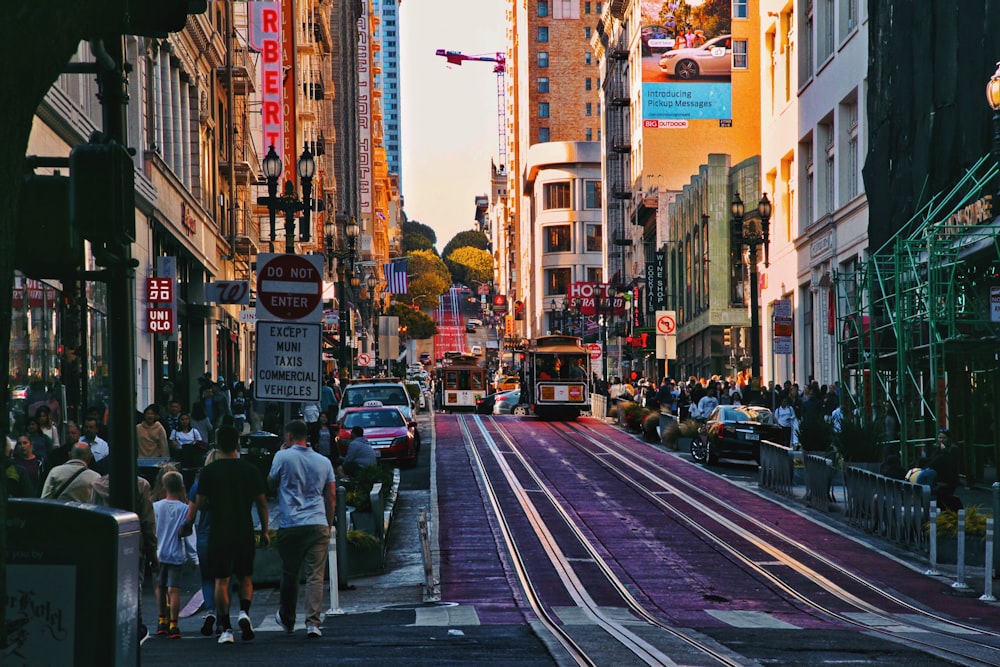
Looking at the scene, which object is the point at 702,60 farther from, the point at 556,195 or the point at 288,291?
the point at 556,195

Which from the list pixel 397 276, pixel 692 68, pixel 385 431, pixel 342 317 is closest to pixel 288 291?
pixel 385 431

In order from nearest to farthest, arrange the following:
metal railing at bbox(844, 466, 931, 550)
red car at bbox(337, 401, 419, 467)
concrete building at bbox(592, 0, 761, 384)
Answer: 1. metal railing at bbox(844, 466, 931, 550)
2. red car at bbox(337, 401, 419, 467)
3. concrete building at bbox(592, 0, 761, 384)

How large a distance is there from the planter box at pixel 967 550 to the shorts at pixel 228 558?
997 centimetres

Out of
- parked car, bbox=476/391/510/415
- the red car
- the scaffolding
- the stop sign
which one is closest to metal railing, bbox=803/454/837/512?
the scaffolding

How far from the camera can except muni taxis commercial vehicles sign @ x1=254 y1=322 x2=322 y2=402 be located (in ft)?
46.6

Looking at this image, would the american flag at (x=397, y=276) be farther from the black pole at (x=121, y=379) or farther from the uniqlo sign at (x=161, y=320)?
the black pole at (x=121, y=379)

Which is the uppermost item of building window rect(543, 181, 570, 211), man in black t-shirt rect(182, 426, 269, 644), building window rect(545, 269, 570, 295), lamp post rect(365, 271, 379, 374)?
building window rect(543, 181, 570, 211)

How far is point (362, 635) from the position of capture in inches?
516

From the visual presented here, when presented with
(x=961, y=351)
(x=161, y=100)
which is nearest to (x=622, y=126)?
(x=161, y=100)

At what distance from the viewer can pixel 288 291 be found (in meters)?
14.5

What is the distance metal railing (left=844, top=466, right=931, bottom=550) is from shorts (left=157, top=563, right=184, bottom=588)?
10.5m

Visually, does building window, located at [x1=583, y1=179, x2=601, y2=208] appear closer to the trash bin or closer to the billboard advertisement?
the billboard advertisement

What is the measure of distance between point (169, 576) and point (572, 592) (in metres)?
5.37

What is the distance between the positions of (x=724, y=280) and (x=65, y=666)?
6262 centimetres
